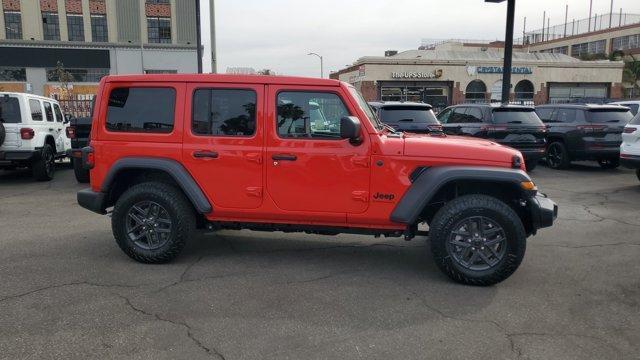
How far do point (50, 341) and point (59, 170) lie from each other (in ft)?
33.8

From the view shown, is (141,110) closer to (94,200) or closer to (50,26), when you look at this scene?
(94,200)

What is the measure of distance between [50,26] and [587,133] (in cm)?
4360

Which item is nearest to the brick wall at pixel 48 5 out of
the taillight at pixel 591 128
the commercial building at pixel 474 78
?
the commercial building at pixel 474 78

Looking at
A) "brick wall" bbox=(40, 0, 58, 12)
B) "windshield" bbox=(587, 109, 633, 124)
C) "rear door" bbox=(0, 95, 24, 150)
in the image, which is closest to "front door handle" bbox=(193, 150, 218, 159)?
"rear door" bbox=(0, 95, 24, 150)

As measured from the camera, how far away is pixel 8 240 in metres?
5.97

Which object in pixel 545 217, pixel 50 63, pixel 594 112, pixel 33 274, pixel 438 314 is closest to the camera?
pixel 438 314

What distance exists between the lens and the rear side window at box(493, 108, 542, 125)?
11289 mm

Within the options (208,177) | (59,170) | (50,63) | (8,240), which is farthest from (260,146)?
(50,63)

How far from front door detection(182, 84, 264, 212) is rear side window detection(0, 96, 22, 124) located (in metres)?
6.83

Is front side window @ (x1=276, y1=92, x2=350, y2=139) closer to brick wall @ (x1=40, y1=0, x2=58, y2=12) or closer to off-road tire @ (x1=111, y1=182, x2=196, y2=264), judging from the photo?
off-road tire @ (x1=111, y1=182, x2=196, y2=264)

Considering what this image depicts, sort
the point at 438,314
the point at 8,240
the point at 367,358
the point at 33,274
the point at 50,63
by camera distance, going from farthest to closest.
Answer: the point at 50,63 → the point at 8,240 → the point at 33,274 → the point at 438,314 → the point at 367,358

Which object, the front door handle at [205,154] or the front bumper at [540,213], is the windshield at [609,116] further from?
the front door handle at [205,154]

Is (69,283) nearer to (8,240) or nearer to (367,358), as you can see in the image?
(8,240)

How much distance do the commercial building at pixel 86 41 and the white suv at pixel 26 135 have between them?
3329 cm
